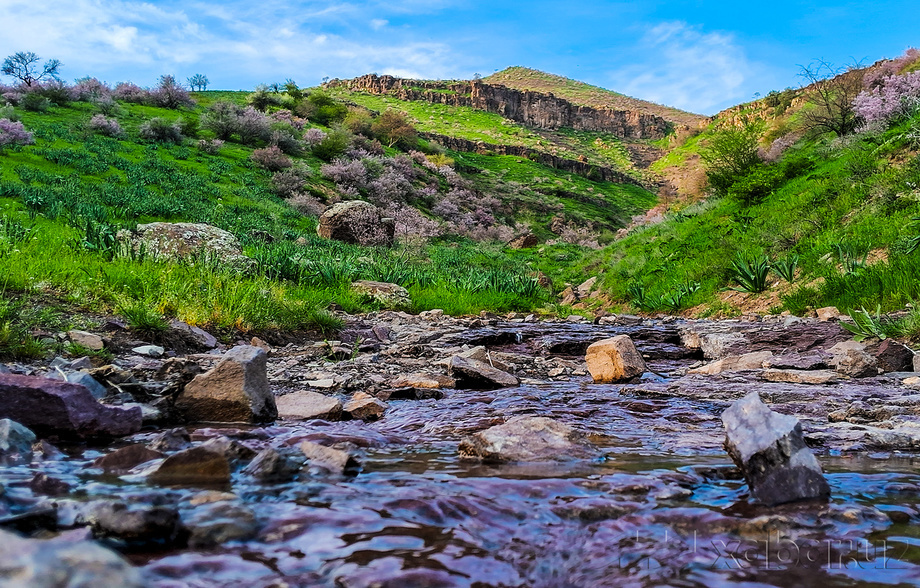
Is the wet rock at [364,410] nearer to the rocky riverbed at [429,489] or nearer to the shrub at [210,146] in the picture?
the rocky riverbed at [429,489]

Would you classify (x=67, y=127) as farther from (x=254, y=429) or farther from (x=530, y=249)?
(x=254, y=429)

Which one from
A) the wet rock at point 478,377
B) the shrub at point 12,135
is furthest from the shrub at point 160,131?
the wet rock at point 478,377

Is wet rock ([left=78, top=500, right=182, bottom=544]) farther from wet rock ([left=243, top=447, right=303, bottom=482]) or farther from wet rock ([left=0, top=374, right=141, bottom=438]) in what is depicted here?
wet rock ([left=0, top=374, right=141, bottom=438])

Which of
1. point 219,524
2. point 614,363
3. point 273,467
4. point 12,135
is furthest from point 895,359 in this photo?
point 12,135

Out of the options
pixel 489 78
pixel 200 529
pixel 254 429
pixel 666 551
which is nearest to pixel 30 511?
pixel 200 529

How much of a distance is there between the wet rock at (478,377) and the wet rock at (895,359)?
297cm

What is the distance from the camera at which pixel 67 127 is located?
27.1 m

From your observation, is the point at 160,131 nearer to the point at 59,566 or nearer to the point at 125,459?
the point at 125,459

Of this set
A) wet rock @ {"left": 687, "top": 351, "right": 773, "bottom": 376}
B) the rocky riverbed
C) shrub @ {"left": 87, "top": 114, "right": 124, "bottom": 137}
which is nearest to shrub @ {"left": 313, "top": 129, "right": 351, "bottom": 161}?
shrub @ {"left": 87, "top": 114, "right": 124, "bottom": 137}

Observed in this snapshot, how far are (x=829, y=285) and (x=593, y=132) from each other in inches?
4184

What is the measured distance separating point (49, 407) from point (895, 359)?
5645 millimetres

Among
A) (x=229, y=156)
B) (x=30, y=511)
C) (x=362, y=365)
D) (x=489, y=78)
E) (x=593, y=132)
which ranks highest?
(x=489, y=78)

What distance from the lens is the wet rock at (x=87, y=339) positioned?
3.89 m

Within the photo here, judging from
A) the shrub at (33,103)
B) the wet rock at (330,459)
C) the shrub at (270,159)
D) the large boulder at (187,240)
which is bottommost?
the wet rock at (330,459)
